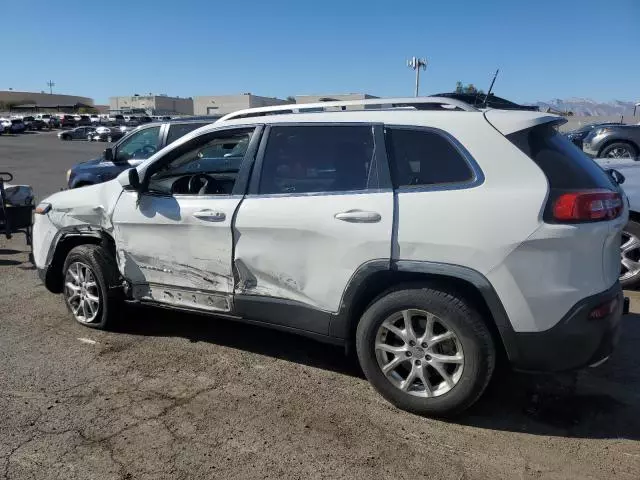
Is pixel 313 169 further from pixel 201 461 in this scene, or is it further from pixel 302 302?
pixel 201 461

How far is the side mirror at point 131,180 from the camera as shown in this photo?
14.3ft

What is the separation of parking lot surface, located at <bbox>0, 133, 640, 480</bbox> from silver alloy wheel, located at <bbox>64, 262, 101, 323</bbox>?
0.81 ft

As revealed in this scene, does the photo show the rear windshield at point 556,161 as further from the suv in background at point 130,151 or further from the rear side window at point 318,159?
the suv in background at point 130,151

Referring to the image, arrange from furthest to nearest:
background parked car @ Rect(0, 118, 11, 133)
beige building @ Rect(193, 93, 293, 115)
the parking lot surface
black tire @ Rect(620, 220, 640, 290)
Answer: beige building @ Rect(193, 93, 293, 115) < background parked car @ Rect(0, 118, 11, 133) < black tire @ Rect(620, 220, 640, 290) < the parking lot surface

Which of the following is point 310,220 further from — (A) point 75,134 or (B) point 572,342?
(A) point 75,134

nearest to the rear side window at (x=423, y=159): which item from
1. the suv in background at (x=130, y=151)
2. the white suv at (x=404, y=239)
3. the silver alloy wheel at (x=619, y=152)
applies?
the white suv at (x=404, y=239)

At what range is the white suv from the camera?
3.08 m

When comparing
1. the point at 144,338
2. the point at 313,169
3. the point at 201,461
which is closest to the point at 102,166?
the point at 144,338

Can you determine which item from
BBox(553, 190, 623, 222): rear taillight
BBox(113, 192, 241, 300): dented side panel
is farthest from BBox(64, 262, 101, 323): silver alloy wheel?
BBox(553, 190, 623, 222): rear taillight

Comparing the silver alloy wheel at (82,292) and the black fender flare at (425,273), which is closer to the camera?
the black fender flare at (425,273)

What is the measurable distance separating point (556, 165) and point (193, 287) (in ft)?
8.79

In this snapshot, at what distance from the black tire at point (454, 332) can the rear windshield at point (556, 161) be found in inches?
34.9

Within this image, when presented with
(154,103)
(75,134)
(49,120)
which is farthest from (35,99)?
(75,134)

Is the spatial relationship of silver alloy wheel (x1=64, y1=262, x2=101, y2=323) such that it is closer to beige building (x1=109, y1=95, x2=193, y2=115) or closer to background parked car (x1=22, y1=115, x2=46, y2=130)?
background parked car (x1=22, y1=115, x2=46, y2=130)
